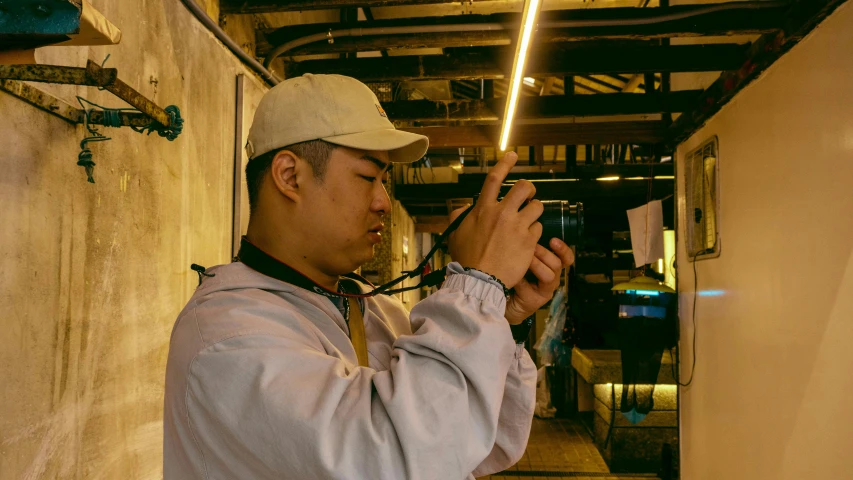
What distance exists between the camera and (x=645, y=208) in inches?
175

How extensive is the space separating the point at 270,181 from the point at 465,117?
2.85 meters

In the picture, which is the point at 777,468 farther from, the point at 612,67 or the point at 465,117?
the point at 465,117

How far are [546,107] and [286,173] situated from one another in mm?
3021

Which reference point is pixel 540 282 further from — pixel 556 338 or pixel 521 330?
pixel 556 338

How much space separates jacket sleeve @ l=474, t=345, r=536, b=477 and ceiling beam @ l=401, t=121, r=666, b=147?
11.2ft

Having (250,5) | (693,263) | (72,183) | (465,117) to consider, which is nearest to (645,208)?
(693,263)

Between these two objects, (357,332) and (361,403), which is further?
(357,332)

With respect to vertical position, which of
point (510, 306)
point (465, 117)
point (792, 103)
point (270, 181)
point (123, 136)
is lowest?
point (510, 306)

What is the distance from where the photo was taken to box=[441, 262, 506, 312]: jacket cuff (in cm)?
88

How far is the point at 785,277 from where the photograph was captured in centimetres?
256

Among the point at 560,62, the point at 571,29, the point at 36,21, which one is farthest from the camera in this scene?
the point at 560,62

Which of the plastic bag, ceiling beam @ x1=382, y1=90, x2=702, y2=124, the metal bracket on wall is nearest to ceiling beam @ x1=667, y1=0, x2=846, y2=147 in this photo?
ceiling beam @ x1=382, y1=90, x2=702, y2=124

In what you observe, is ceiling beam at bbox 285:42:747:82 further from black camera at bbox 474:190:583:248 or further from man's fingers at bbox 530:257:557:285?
man's fingers at bbox 530:257:557:285

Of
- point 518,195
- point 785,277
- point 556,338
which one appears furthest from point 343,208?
point 556,338
